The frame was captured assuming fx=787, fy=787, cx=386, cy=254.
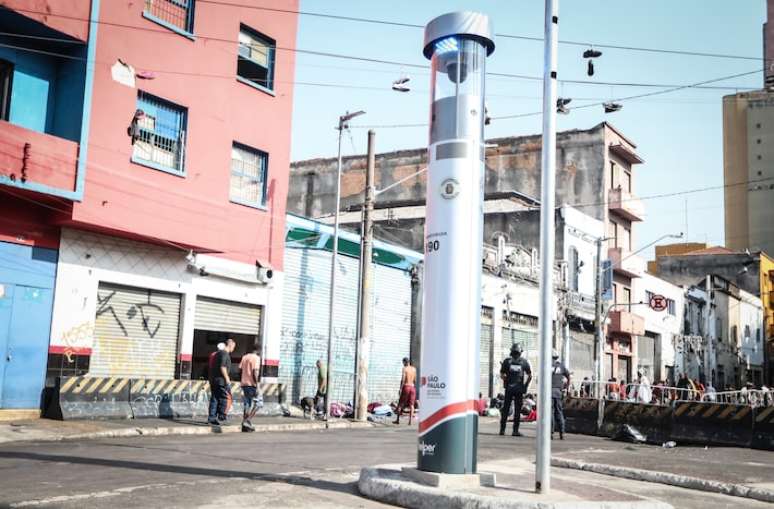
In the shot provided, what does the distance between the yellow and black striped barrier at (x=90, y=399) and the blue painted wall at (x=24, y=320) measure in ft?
1.58

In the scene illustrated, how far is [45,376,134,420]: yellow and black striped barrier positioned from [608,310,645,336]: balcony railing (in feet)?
102

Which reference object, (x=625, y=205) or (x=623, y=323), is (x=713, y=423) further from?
(x=625, y=205)

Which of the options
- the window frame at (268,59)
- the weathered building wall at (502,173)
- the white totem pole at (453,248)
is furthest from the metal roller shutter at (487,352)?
the white totem pole at (453,248)

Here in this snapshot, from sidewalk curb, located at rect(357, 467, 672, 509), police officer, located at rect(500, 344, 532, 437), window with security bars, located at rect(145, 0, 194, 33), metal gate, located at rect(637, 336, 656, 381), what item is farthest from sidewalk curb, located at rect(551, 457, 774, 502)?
metal gate, located at rect(637, 336, 656, 381)

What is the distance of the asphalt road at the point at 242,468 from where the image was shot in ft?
23.4

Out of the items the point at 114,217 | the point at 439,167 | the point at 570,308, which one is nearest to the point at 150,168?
the point at 114,217

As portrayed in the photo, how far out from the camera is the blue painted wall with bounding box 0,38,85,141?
1578cm

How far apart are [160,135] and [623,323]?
30.7 m

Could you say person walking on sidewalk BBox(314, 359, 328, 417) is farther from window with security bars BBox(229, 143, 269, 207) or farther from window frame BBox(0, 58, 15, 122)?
window frame BBox(0, 58, 15, 122)

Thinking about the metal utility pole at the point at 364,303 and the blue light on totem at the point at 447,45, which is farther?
the metal utility pole at the point at 364,303

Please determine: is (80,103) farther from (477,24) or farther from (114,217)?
(477,24)

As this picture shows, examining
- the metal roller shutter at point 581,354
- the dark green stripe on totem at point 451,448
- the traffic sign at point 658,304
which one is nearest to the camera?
the dark green stripe on totem at point 451,448

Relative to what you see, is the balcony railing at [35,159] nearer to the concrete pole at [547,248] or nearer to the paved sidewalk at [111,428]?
the paved sidewalk at [111,428]

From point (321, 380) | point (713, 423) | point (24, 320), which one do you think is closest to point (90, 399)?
point (24, 320)
